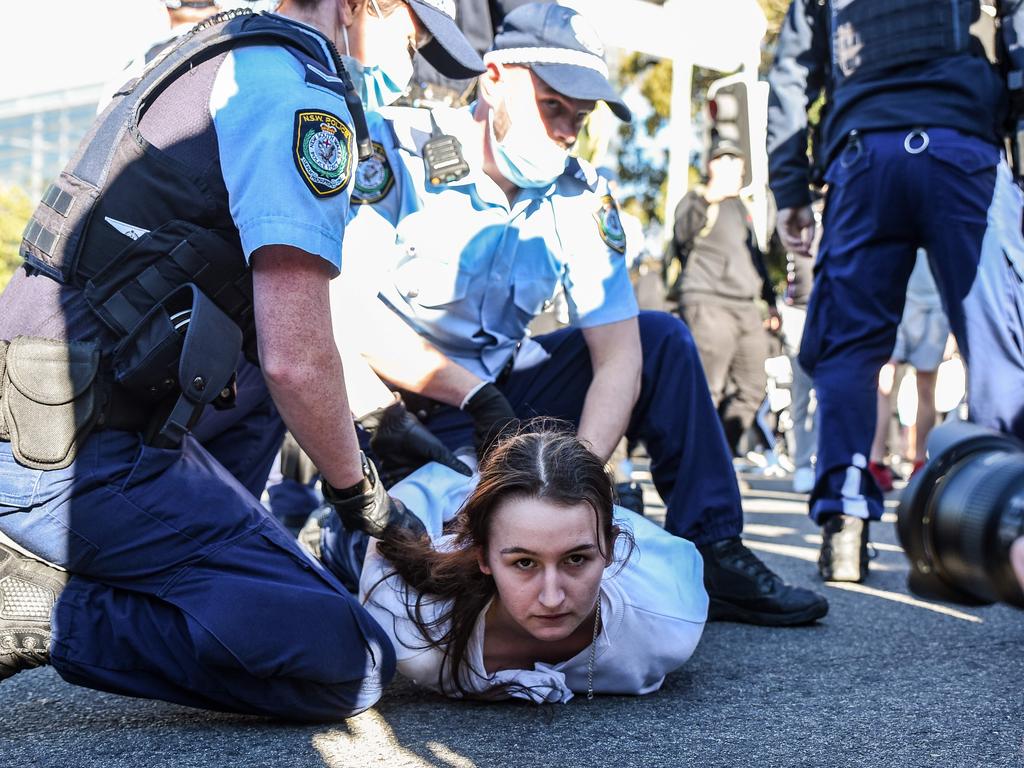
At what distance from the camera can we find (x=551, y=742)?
6.47 feet

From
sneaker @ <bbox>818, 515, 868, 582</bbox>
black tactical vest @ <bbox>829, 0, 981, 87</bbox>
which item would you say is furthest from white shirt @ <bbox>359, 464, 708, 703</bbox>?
black tactical vest @ <bbox>829, 0, 981, 87</bbox>

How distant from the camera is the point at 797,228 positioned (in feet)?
12.4

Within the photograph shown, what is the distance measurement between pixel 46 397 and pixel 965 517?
1427mm

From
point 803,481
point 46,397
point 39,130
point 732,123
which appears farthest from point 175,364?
point 39,130

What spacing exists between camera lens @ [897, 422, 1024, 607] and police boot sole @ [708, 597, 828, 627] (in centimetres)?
178

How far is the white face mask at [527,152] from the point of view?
2941mm

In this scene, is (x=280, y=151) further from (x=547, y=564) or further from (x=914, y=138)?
(x=914, y=138)

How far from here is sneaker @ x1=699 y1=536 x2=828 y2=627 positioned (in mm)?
2842

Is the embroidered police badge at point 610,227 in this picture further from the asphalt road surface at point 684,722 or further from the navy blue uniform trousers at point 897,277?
the asphalt road surface at point 684,722

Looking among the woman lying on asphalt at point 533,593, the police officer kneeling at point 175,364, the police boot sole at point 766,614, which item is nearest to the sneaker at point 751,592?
the police boot sole at point 766,614

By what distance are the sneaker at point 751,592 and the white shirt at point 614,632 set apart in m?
0.43

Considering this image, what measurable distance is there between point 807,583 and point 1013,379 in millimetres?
841

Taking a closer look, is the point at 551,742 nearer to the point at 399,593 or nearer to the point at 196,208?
the point at 399,593

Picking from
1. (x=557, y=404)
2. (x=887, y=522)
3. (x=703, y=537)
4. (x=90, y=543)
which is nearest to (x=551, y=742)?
(x=90, y=543)
